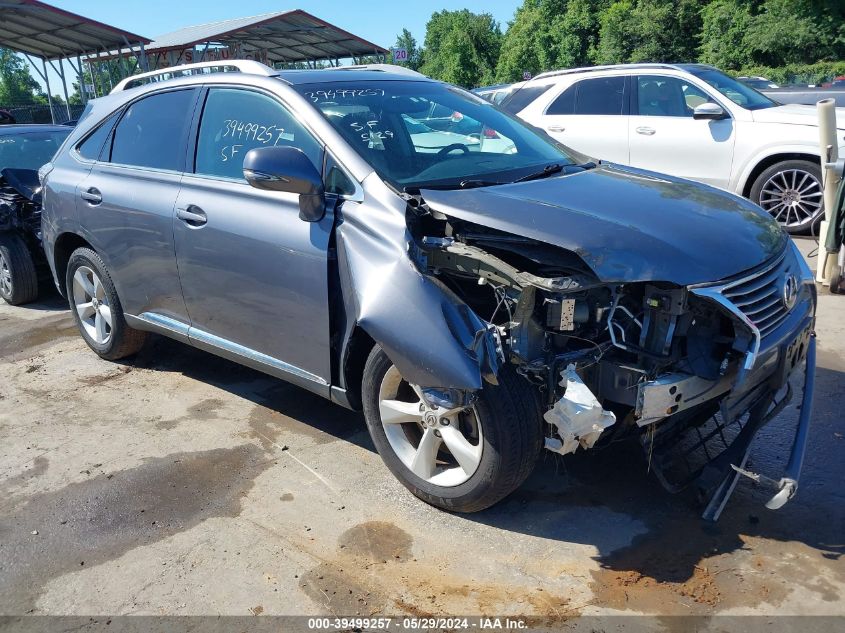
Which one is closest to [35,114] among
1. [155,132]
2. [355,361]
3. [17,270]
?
[17,270]

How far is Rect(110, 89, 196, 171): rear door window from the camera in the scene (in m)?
4.13

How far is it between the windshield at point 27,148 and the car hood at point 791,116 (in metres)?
7.45

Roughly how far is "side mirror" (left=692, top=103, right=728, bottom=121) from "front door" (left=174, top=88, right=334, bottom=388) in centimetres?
549

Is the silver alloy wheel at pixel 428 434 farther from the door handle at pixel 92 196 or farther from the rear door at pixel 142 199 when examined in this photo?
the door handle at pixel 92 196

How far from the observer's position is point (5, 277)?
6820mm

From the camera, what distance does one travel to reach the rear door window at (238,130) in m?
3.55

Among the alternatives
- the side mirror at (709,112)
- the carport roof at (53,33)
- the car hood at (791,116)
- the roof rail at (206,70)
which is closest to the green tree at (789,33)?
the carport roof at (53,33)

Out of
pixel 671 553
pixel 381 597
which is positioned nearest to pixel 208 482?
pixel 381 597

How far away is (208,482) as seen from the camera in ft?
11.5

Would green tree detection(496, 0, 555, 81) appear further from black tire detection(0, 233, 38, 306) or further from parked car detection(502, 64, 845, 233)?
black tire detection(0, 233, 38, 306)

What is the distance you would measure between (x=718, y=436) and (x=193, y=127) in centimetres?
338

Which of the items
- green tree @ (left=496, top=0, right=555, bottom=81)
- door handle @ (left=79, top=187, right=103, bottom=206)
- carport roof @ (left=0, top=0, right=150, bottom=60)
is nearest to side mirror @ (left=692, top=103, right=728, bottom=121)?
door handle @ (left=79, top=187, right=103, bottom=206)

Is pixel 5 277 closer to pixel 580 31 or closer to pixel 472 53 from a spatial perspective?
pixel 580 31

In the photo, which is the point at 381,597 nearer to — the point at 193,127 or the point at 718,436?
Result: the point at 718,436
